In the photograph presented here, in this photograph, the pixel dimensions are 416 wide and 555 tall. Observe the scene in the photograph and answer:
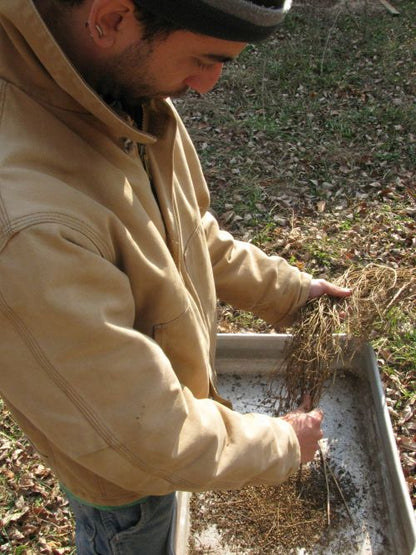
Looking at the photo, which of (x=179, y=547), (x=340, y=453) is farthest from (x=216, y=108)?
(x=179, y=547)

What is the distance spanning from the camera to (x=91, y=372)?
1189 mm

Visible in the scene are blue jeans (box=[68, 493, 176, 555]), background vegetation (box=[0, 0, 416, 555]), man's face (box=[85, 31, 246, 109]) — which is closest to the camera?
man's face (box=[85, 31, 246, 109])

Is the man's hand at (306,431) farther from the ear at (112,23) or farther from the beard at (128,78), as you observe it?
the ear at (112,23)

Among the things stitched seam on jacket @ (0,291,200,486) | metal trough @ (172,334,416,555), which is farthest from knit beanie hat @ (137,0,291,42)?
metal trough @ (172,334,416,555)

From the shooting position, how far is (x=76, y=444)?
1.25m

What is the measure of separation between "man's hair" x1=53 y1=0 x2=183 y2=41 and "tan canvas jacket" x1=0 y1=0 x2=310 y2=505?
165 millimetres

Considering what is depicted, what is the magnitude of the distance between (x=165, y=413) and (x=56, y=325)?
0.35m

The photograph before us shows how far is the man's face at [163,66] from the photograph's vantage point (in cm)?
122

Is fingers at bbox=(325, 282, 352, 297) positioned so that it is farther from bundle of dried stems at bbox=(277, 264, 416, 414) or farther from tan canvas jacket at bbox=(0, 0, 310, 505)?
tan canvas jacket at bbox=(0, 0, 310, 505)

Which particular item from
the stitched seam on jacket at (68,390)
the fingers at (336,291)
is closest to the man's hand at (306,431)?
the fingers at (336,291)

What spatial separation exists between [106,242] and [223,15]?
52 centimetres

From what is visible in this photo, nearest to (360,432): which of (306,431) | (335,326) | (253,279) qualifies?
(335,326)

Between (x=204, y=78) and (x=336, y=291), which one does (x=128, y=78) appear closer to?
(x=204, y=78)

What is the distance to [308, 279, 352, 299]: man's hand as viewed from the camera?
2445mm
